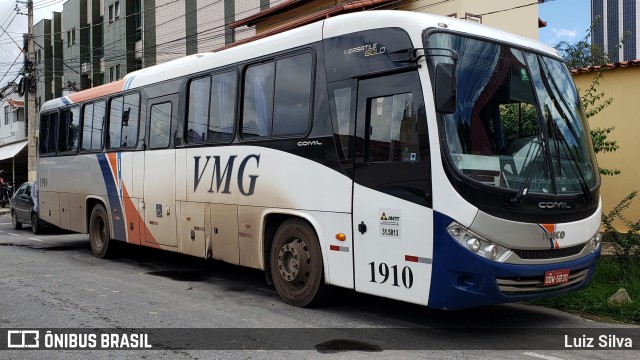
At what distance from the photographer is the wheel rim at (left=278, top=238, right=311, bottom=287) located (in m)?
7.43

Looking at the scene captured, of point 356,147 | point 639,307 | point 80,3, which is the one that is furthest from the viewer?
point 80,3

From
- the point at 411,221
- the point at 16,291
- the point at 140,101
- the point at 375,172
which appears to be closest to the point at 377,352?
the point at 411,221

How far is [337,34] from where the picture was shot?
7094mm

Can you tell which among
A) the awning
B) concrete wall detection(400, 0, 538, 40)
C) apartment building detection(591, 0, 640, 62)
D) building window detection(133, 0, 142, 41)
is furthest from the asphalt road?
the awning

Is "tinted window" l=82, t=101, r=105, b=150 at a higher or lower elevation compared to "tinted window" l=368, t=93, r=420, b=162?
higher

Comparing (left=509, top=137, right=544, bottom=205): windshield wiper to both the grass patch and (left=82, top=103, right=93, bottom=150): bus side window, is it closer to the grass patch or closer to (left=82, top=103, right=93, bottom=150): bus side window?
the grass patch

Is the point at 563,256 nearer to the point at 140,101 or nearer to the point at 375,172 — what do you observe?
the point at 375,172

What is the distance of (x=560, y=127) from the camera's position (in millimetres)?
6586

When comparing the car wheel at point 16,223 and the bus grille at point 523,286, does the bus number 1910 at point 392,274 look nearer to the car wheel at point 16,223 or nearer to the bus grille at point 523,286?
the bus grille at point 523,286

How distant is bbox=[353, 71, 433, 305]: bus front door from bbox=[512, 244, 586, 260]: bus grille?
2.88 feet

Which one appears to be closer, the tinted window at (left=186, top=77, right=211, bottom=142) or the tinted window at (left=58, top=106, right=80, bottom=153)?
the tinted window at (left=186, top=77, right=211, bottom=142)

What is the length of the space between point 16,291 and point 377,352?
18.7 ft

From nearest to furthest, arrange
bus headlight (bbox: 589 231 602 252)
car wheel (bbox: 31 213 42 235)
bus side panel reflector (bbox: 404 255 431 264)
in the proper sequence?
bus side panel reflector (bbox: 404 255 431 264) → bus headlight (bbox: 589 231 602 252) → car wheel (bbox: 31 213 42 235)

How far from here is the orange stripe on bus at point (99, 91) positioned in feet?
39.0
